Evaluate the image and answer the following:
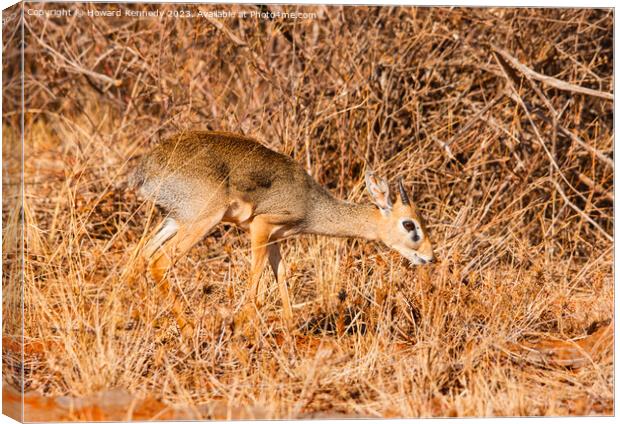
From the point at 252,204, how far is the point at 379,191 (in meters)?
0.93

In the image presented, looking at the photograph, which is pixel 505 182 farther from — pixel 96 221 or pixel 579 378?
pixel 96 221

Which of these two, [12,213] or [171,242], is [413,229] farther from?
[12,213]

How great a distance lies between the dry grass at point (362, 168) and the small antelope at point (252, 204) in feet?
0.68

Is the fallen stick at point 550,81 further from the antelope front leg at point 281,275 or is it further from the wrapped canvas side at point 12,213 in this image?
the wrapped canvas side at point 12,213

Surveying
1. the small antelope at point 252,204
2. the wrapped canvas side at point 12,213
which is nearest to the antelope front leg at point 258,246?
the small antelope at point 252,204

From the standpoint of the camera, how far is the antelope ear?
7770mm

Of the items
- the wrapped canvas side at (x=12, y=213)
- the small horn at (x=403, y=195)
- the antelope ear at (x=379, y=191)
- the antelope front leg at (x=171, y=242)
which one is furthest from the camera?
the antelope ear at (x=379, y=191)

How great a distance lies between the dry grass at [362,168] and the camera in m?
6.88

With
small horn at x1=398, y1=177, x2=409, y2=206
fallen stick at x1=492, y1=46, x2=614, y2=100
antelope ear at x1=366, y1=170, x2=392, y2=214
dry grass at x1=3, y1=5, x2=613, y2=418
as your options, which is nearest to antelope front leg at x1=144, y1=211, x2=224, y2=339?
dry grass at x1=3, y1=5, x2=613, y2=418

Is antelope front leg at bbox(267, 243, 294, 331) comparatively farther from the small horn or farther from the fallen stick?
the fallen stick

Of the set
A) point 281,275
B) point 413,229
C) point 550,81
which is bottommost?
point 281,275

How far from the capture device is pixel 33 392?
243 inches

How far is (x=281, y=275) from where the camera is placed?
25.4 feet

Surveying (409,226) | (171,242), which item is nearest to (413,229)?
(409,226)
